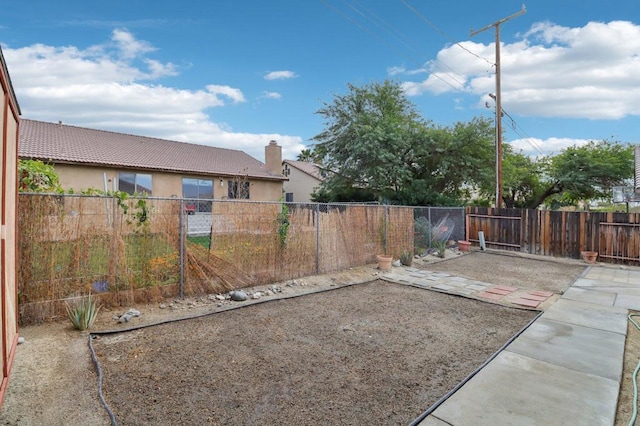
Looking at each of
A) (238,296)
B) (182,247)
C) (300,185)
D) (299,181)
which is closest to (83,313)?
(182,247)

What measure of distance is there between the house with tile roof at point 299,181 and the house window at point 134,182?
11414 millimetres

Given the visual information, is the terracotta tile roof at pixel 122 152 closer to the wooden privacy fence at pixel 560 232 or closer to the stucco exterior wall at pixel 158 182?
the stucco exterior wall at pixel 158 182

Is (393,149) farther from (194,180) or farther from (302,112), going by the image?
(194,180)

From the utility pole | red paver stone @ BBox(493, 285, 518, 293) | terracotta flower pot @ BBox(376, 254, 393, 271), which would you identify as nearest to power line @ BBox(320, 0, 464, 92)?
the utility pole

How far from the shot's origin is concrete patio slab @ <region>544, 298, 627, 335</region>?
4.74 m

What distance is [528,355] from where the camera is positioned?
3.72 metres

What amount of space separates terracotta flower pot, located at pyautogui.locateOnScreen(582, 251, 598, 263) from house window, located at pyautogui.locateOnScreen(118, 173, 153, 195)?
15.1 metres

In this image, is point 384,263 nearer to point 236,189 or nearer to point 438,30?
point 438,30

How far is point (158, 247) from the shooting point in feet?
17.5

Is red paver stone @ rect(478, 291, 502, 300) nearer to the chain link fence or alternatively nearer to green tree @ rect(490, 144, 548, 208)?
the chain link fence

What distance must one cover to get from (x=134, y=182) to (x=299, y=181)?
12.9 meters

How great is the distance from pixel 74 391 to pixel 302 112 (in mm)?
16268

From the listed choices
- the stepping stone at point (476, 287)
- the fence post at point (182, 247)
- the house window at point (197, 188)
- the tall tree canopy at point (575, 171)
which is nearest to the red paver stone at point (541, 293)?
the stepping stone at point (476, 287)

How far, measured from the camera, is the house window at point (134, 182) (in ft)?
42.1
